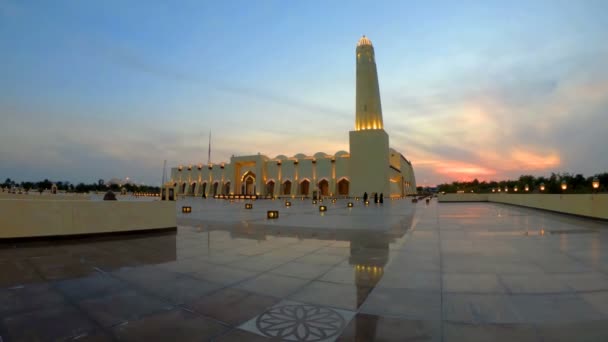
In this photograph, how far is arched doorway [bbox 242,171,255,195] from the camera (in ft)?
258

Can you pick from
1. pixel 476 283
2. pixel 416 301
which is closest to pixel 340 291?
pixel 416 301

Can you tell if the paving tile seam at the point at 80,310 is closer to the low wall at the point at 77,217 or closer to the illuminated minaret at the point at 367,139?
the low wall at the point at 77,217

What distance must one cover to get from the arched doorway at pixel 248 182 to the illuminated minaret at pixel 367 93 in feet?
103

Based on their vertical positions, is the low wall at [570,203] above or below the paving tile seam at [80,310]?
above

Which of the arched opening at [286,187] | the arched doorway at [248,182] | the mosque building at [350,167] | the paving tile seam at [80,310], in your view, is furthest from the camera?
the arched doorway at [248,182]

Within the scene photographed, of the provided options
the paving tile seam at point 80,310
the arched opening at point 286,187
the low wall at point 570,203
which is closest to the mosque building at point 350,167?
the arched opening at point 286,187

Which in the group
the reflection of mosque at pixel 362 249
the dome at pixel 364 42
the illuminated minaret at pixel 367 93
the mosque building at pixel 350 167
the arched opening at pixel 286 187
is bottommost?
the reflection of mosque at pixel 362 249

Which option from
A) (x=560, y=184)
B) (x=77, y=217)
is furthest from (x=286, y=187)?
(x=77, y=217)

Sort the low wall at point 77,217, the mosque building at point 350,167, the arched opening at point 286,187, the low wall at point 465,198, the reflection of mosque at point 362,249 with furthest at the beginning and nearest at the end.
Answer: the arched opening at point 286,187
the mosque building at point 350,167
the low wall at point 465,198
the low wall at point 77,217
the reflection of mosque at point 362,249

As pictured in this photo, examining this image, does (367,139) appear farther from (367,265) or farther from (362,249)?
(367,265)

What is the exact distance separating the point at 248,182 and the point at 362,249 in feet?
265

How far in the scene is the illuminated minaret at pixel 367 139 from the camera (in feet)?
186

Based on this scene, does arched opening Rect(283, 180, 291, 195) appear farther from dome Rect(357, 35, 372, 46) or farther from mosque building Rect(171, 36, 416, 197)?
dome Rect(357, 35, 372, 46)

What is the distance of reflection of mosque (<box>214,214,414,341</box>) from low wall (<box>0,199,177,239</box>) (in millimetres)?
2386
